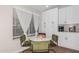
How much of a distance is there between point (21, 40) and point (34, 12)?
0.41 metres

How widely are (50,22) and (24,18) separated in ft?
1.19

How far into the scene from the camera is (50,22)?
1256 mm

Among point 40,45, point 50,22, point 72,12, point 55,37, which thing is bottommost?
point 40,45

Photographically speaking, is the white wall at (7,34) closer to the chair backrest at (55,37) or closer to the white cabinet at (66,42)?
the chair backrest at (55,37)

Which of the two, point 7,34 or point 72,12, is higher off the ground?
point 72,12

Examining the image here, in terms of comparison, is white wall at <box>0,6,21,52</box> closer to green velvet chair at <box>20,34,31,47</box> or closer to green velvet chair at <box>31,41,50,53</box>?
green velvet chair at <box>20,34,31,47</box>

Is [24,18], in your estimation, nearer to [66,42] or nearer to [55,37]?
[55,37]

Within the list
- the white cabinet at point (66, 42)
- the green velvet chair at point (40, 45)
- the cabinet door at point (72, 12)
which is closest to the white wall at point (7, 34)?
the green velvet chair at point (40, 45)

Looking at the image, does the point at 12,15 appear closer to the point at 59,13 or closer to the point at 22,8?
the point at 22,8

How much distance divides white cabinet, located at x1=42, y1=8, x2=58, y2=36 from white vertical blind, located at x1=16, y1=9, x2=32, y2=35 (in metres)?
0.21

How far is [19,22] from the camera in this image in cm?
123

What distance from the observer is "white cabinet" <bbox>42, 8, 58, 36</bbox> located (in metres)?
1.21

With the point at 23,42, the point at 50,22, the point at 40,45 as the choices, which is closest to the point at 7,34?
the point at 23,42
